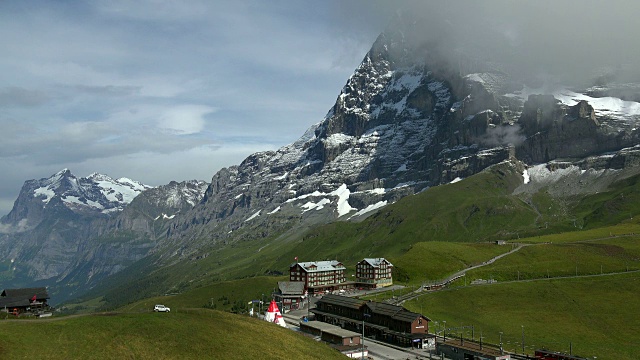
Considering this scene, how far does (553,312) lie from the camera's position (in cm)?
15000

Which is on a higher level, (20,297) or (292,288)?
(20,297)

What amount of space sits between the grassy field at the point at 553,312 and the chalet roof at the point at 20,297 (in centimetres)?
9929

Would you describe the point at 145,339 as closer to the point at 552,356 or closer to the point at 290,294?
the point at 552,356

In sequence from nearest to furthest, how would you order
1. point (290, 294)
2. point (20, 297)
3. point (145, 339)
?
point (145, 339) → point (20, 297) → point (290, 294)

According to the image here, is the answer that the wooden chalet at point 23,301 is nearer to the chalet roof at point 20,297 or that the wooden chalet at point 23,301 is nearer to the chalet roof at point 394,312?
the chalet roof at point 20,297

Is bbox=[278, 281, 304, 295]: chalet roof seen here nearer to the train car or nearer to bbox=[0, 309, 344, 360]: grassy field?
bbox=[0, 309, 344, 360]: grassy field

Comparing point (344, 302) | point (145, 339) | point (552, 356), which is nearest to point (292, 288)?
point (344, 302)

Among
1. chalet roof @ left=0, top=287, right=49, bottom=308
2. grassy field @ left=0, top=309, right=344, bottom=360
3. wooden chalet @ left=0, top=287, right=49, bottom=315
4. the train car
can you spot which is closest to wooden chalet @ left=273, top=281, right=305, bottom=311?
wooden chalet @ left=0, top=287, right=49, bottom=315

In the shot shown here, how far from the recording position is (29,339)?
232ft

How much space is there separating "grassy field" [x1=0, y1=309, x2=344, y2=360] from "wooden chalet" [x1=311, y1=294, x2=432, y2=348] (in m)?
32.5

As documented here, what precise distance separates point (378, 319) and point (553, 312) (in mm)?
54979

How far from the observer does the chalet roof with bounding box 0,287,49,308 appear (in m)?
128

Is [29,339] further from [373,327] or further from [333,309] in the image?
[333,309]

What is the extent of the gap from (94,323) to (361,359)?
52.1m
